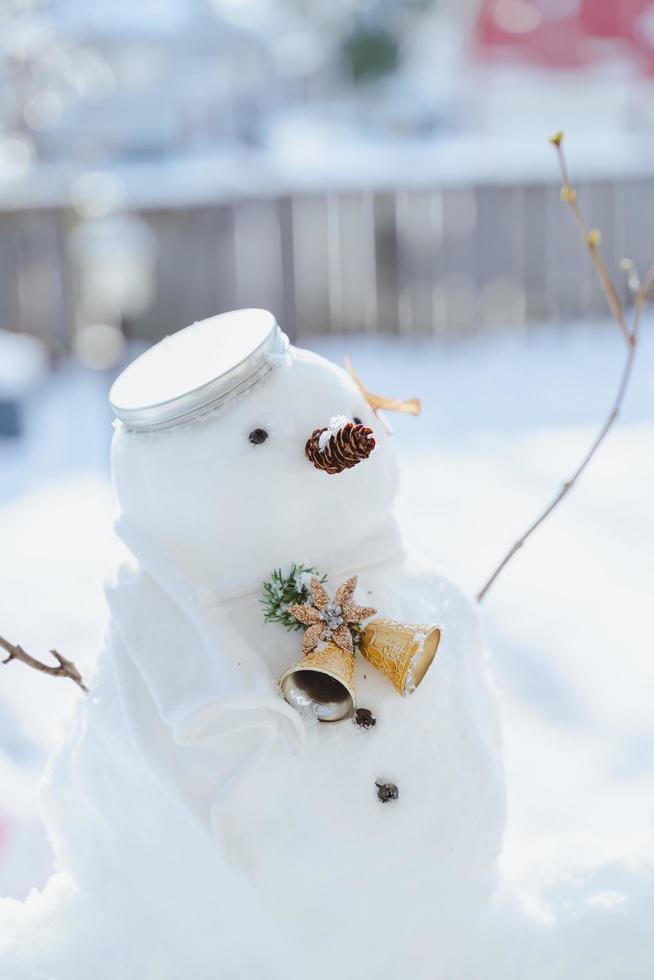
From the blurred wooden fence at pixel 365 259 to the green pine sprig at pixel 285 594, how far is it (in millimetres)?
3153

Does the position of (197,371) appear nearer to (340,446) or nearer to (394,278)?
Answer: (340,446)

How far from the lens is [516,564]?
1.90 metres

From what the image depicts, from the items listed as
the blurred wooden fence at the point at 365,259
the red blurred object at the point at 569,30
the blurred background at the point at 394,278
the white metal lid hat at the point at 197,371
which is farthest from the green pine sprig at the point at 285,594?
the red blurred object at the point at 569,30

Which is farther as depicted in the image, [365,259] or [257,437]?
[365,259]

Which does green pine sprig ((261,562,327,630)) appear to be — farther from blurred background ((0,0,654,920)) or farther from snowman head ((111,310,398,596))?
blurred background ((0,0,654,920))

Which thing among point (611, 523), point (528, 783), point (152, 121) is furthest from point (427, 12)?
point (528, 783)

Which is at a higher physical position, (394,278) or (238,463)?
(238,463)

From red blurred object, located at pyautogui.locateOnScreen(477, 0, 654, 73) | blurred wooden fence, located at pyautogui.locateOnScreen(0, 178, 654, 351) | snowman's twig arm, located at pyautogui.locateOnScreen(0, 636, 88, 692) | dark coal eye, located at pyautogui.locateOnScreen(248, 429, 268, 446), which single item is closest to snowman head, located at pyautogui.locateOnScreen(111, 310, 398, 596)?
dark coal eye, located at pyautogui.locateOnScreen(248, 429, 268, 446)

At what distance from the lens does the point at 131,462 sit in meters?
0.75

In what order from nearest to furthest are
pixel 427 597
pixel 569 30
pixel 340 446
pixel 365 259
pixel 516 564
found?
pixel 340 446 < pixel 427 597 < pixel 516 564 < pixel 365 259 < pixel 569 30

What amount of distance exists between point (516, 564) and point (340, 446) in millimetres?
1266

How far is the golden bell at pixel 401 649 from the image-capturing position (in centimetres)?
72

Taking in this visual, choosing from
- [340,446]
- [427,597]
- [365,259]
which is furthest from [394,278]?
[340,446]

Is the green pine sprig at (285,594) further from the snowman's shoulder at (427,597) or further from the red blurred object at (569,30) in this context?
the red blurred object at (569,30)
